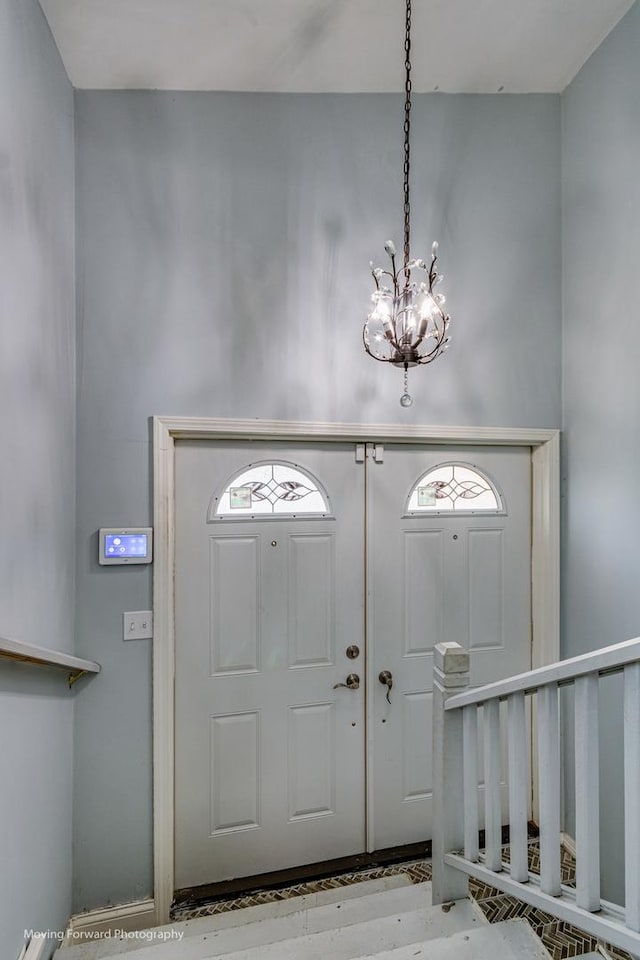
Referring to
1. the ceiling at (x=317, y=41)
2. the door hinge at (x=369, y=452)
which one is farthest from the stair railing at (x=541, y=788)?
the ceiling at (x=317, y=41)

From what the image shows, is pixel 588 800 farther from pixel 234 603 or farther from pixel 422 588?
pixel 234 603

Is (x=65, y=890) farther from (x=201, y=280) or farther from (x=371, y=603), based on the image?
(x=201, y=280)

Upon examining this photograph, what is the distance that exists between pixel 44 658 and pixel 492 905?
6.72 ft

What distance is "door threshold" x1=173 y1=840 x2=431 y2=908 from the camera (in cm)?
207

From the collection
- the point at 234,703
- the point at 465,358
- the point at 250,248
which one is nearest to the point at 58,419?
the point at 250,248

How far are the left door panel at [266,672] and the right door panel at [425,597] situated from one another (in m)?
0.10

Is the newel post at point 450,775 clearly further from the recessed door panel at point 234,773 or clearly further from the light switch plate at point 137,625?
the light switch plate at point 137,625

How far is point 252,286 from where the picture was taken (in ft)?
6.95

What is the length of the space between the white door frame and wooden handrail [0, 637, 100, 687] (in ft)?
0.92

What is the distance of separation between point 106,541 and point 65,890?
136 centimetres

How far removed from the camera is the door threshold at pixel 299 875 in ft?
6.78

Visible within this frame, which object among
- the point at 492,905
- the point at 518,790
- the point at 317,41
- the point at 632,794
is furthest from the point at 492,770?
the point at 317,41

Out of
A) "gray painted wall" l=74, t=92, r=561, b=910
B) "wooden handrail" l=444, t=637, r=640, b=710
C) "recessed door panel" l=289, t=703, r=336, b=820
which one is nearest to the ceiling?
"gray painted wall" l=74, t=92, r=561, b=910

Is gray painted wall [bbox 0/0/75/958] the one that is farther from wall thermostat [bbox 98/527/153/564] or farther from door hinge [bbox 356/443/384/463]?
door hinge [bbox 356/443/384/463]
